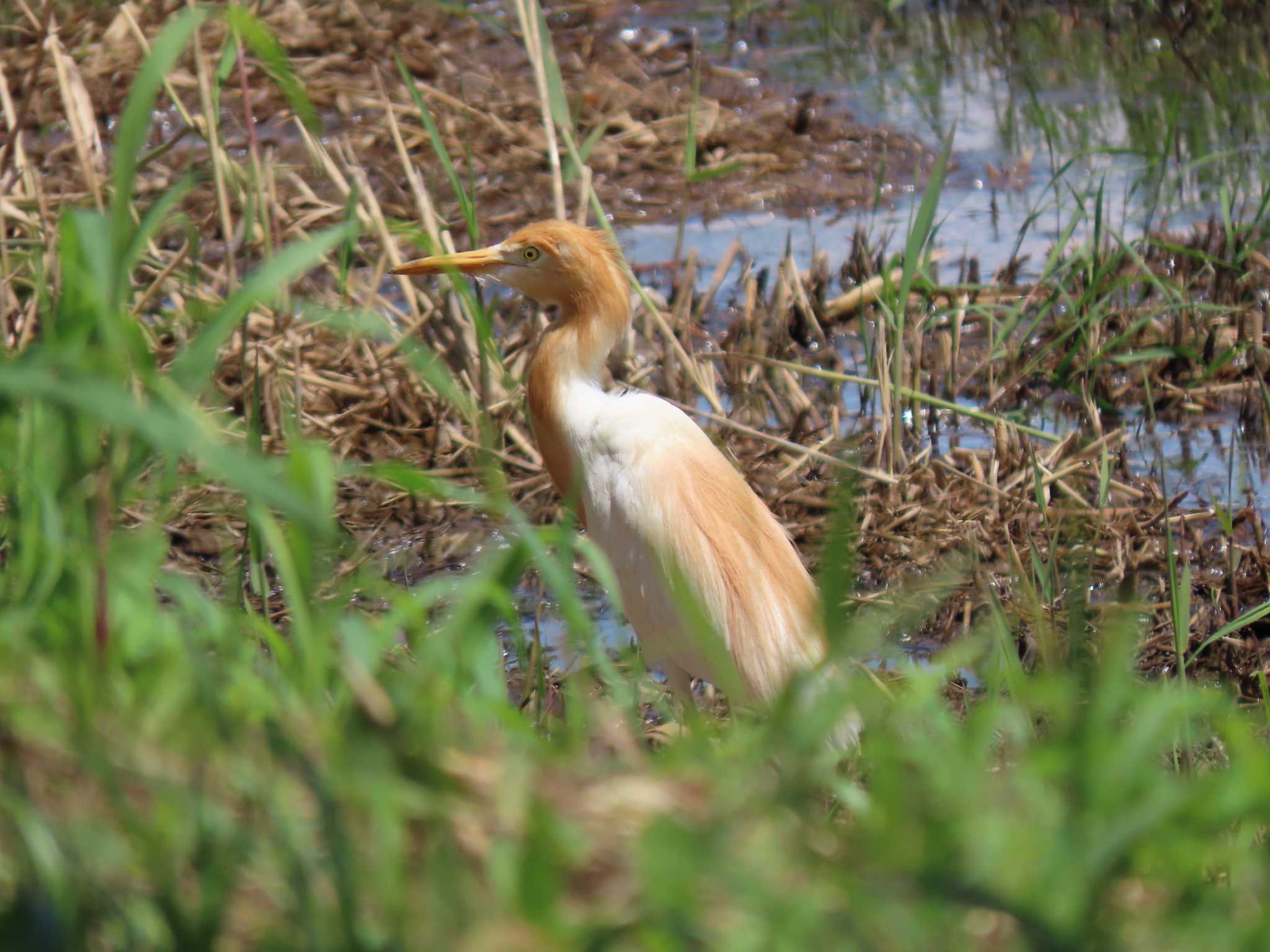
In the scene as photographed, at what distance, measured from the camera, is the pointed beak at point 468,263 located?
3916 mm

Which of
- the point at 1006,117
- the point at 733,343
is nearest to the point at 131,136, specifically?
the point at 733,343

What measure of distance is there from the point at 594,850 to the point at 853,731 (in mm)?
1820

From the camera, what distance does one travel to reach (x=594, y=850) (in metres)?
1.38

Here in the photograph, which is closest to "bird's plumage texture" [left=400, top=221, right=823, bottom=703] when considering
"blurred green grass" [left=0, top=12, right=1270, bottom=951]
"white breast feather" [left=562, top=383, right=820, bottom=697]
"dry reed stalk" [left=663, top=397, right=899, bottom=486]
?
"white breast feather" [left=562, top=383, right=820, bottom=697]

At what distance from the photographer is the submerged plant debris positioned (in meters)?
4.00

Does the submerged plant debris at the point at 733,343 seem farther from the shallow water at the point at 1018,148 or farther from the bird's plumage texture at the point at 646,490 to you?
the bird's plumage texture at the point at 646,490

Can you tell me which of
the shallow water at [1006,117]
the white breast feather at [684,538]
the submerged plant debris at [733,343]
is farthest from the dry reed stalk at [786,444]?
the shallow water at [1006,117]

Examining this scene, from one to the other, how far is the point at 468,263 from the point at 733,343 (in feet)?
5.33

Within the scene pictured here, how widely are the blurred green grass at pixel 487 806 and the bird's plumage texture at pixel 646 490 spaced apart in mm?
1618

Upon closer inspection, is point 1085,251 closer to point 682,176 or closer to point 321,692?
point 682,176

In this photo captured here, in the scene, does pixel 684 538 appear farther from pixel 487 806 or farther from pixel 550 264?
pixel 487 806

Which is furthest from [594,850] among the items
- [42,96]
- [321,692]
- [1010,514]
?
[42,96]

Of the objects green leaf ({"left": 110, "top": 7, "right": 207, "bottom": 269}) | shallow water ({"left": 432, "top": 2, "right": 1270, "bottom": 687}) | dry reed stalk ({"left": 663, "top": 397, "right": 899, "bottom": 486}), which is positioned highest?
green leaf ({"left": 110, "top": 7, "right": 207, "bottom": 269})

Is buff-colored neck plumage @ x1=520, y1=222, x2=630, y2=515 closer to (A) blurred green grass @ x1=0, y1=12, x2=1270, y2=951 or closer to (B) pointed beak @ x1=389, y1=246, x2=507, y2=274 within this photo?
(B) pointed beak @ x1=389, y1=246, x2=507, y2=274
